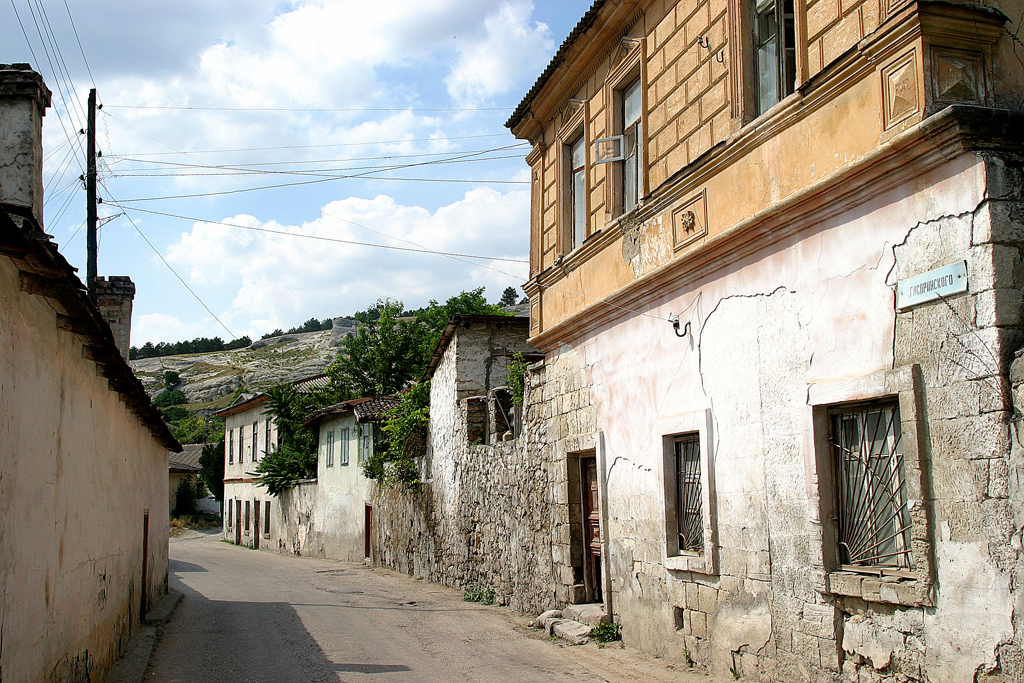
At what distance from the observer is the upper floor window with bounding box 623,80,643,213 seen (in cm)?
945

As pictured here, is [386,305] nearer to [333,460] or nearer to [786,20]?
[333,460]

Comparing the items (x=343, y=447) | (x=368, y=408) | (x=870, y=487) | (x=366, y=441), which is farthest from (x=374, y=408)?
(x=870, y=487)

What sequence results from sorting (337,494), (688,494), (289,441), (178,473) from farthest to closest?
(178,473) → (289,441) → (337,494) → (688,494)

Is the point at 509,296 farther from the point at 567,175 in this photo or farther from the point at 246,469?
the point at 567,175

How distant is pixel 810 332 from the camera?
6.27m

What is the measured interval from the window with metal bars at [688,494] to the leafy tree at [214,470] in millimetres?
41711

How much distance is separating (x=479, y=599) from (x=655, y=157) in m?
8.29

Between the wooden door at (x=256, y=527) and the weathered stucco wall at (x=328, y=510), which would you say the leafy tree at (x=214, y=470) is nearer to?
the wooden door at (x=256, y=527)

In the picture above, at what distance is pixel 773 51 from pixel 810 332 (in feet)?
8.28

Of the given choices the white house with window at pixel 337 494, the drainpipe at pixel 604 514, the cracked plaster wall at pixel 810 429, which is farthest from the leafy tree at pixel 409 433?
the cracked plaster wall at pixel 810 429

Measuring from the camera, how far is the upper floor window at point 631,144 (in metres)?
9.45

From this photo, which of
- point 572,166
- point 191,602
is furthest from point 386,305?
point 572,166

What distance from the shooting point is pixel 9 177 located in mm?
8492

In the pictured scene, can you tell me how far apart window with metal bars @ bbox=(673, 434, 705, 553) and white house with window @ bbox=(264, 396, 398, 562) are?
14888mm
